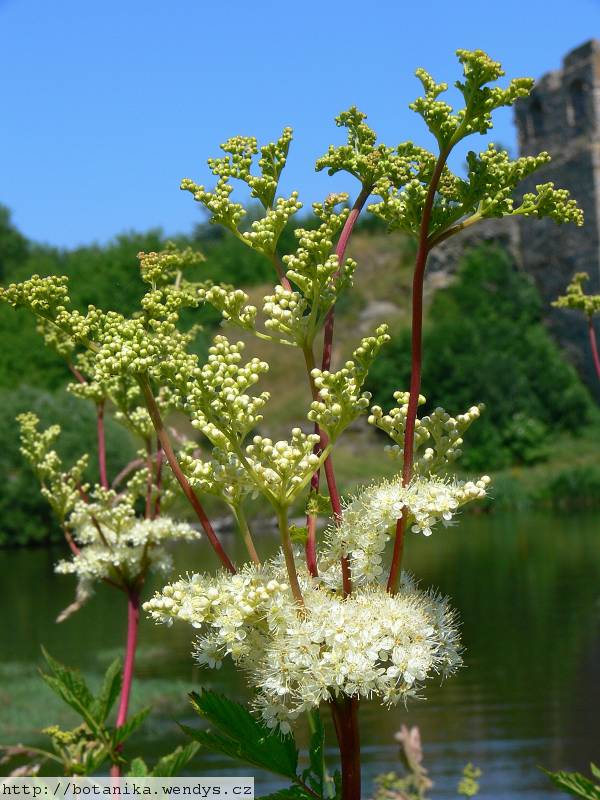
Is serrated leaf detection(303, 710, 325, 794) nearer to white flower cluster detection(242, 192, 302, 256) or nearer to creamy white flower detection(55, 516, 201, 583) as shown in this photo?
white flower cluster detection(242, 192, 302, 256)

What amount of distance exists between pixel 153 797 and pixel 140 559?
890 mm

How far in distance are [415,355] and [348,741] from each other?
22.5 inches

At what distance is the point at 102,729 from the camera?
8.24 ft

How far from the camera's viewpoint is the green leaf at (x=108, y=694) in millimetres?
2545

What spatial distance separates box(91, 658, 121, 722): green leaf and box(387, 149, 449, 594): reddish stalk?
1244 mm

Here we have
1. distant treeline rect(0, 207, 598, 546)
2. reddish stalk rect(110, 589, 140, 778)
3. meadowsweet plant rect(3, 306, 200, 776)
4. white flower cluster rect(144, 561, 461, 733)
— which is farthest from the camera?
distant treeline rect(0, 207, 598, 546)

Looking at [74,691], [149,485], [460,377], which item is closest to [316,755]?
[74,691]

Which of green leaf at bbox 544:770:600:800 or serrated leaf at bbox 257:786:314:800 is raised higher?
serrated leaf at bbox 257:786:314:800

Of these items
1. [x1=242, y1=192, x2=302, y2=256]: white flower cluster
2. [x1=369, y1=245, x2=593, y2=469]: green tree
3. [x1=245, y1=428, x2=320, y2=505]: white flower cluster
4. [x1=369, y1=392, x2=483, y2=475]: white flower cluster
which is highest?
[x1=369, y1=245, x2=593, y2=469]: green tree

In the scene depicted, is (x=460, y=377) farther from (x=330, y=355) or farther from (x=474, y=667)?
(x=330, y=355)

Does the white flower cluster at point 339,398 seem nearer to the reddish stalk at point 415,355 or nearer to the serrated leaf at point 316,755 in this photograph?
the reddish stalk at point 415,355

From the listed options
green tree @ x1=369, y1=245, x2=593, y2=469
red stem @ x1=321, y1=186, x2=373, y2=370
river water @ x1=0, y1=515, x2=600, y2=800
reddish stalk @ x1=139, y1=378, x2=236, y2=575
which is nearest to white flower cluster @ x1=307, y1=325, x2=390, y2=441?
red stem @ x1=321, y1=186, x2=373, y2=370

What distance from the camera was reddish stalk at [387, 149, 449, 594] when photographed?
1464mm

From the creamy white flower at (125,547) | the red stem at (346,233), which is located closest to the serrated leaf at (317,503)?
the red stem at (346,233)
